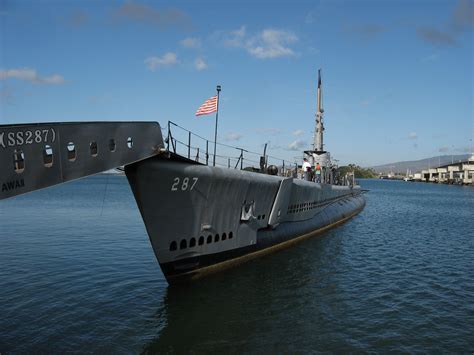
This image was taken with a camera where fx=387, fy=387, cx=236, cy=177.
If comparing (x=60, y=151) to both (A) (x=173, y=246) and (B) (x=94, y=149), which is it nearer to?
(B) (x=94, y=149)

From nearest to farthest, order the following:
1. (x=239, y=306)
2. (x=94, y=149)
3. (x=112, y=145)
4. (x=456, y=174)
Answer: (x=94, y=149)
(x=112, y=145)
(x=239, y=306)
(x=456, y=174)

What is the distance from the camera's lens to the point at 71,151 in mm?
7977

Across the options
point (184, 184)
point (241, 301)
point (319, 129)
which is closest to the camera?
point (241, 301)

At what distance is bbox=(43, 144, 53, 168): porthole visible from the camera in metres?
7.38

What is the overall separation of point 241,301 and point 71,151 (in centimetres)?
651

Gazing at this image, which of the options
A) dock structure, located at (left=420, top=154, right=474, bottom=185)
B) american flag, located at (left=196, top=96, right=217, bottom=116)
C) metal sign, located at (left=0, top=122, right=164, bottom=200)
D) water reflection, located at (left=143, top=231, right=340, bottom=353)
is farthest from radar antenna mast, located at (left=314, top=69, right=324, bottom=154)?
dock structure, located at (left=420, top=154, right=474, bottom=185)

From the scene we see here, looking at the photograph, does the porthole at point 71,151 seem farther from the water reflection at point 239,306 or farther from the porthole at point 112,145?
the water reflection at point 239,306

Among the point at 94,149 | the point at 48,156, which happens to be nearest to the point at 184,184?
the point at 94,149

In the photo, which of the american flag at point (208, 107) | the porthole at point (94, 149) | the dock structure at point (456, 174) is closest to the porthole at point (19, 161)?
the porthole at point (94, 149)

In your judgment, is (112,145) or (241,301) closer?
(112,145)

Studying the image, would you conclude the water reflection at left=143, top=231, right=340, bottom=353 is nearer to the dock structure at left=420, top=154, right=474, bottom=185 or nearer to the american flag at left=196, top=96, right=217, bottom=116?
the american flag at left=196, top=96, right=217, bottom=116

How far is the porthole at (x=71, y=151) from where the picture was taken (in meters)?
7.89

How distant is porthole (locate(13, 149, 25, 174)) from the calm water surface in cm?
387

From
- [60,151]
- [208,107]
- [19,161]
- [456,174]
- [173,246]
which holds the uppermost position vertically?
[456,174]
